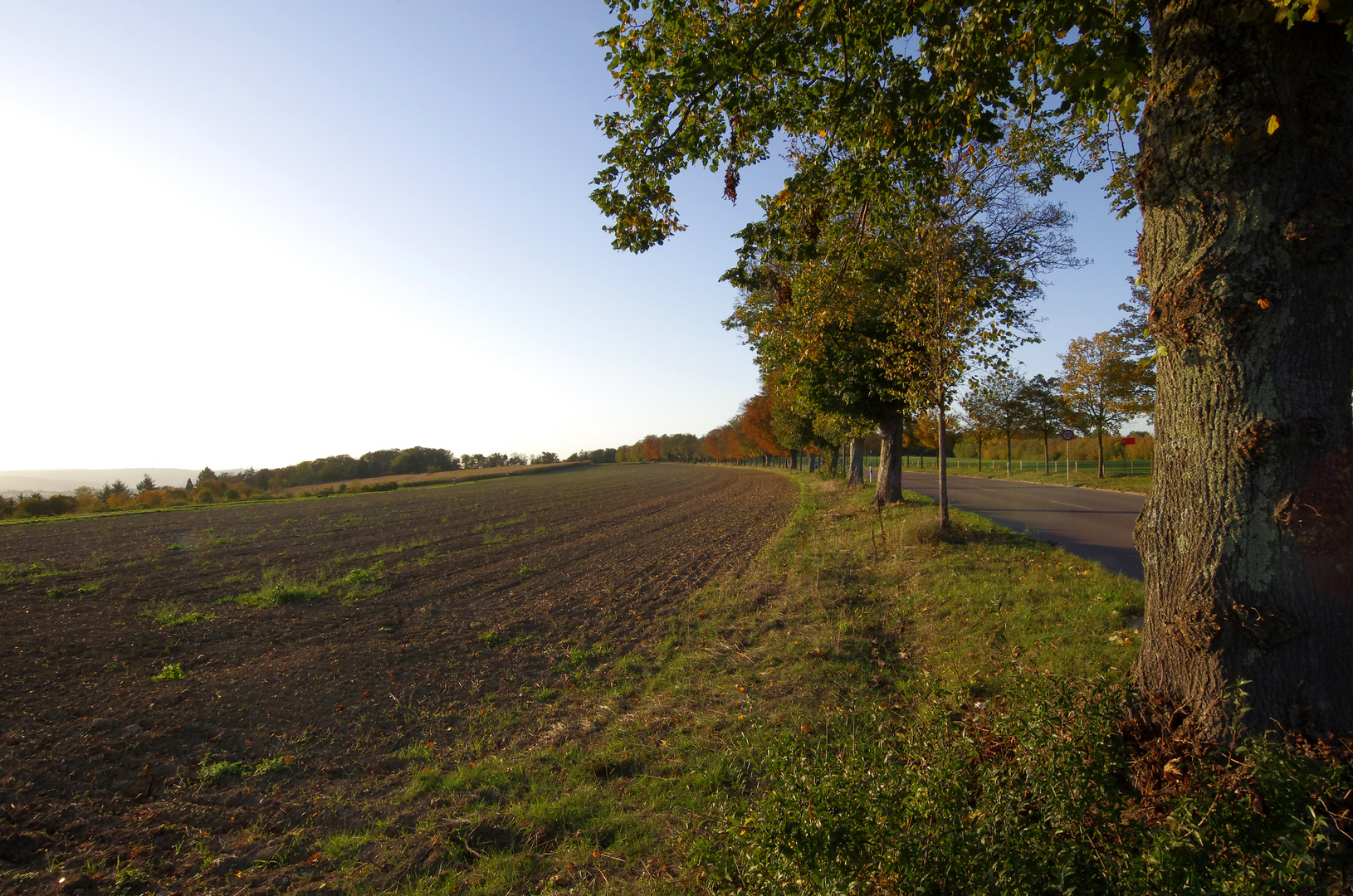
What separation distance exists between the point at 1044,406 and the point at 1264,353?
116 feet

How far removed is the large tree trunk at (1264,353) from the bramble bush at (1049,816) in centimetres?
41

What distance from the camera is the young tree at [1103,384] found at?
1115 inches

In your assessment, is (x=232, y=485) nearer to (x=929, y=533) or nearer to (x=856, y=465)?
(x=856, y=465)

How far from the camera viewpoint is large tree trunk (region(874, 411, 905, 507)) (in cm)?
1744

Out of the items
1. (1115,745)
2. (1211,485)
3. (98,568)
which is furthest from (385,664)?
(98,568)

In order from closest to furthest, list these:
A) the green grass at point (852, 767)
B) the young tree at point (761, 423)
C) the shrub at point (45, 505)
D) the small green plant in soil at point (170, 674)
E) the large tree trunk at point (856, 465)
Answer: the green grass at point (852, 767), the small green plant in soil at point (170, 674), the large tree trunk at point (856, 465), the shrub at point (45, 505), the young tree at point (761, 423)

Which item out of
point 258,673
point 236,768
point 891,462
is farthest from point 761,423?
point 236,768

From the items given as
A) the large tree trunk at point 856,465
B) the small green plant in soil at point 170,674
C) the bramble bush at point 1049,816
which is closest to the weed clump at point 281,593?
the small green plant in soil at point 170,674

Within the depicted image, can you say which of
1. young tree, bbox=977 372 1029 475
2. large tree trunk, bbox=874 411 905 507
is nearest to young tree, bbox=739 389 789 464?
young tree, bbox=977 372 1029 475

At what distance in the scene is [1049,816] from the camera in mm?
2699

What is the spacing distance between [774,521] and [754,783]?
16354 mm

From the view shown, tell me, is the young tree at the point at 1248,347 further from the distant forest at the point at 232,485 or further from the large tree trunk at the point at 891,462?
the distant forest at the point at 232,485

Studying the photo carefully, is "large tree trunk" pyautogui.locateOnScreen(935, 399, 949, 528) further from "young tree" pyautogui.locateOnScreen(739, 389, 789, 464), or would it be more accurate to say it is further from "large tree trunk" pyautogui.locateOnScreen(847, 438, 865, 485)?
"young tree" pyautogui.locateOnScreen(739, 389, 789, 464)

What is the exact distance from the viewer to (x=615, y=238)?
5727 millimetres
